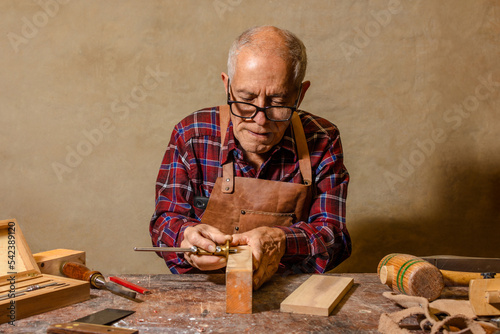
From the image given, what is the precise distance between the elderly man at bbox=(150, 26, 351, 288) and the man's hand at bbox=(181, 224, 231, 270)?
41 mm

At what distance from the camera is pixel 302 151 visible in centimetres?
248

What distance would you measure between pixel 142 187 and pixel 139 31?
1.18 metres

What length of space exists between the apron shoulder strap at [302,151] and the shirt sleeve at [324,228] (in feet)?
0.18

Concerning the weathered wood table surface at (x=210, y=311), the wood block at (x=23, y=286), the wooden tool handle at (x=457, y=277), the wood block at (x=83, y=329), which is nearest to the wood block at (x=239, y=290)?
the weathered wood table surface at (x=210, y=311)

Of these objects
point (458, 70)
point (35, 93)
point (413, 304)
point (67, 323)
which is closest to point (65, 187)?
point (35, 93)

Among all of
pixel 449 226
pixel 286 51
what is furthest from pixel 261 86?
pixel 449 226

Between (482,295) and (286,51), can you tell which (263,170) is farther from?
(482,295)

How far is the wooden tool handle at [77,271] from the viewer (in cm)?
171

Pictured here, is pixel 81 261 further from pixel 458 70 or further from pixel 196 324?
pixel 458 70

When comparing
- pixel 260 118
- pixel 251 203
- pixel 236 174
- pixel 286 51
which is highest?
pixel 286 51

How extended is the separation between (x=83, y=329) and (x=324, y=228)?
1.31 meters

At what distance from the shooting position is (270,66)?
213 cm

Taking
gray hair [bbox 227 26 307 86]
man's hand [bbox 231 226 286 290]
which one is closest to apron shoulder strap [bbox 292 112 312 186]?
gray hair [bbox 227 26 307 86]

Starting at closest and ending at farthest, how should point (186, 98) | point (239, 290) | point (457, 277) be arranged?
1. point (239, 290)
2. point (457, 277)
3. point (186, 98)
